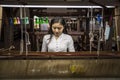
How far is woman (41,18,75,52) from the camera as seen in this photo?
1.99 metres

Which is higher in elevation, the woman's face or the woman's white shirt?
the woman's face

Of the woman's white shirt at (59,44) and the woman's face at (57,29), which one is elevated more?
the woman's face at (57,29)

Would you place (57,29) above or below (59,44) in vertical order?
above

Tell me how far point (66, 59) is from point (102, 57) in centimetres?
24

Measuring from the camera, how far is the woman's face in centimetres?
198

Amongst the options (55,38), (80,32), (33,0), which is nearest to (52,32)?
(55,38)

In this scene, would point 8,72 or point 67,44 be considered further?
point 67,44

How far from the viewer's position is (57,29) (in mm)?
2021

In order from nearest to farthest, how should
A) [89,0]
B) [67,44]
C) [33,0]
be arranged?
[89,0] → [33,0] → [67,44]

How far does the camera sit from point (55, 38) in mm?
2092

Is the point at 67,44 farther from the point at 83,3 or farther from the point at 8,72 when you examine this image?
the point at 8,72

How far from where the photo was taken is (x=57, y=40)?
2.08m

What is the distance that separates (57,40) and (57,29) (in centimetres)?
11

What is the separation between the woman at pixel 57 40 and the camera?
1988mm
